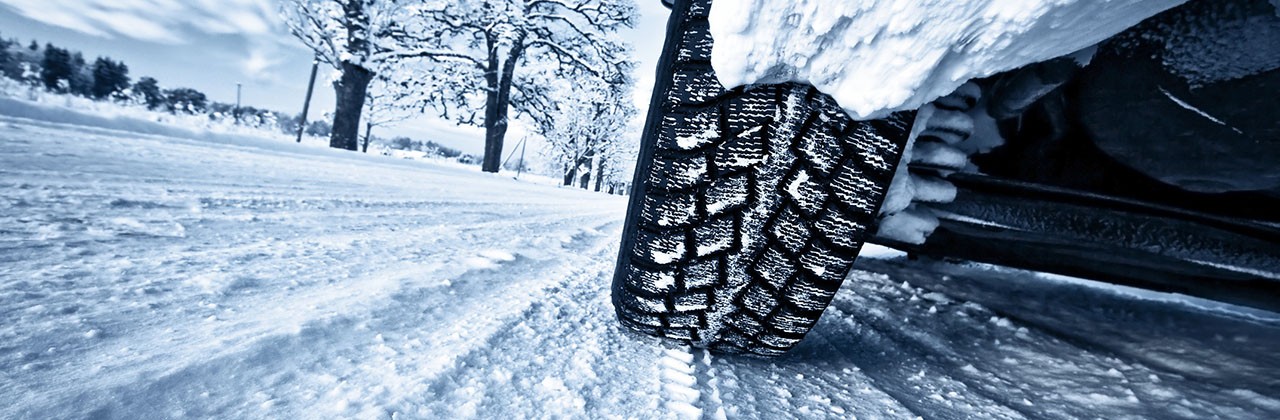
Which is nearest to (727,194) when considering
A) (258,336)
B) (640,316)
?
(640,316)

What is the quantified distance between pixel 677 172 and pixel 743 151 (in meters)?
0.09

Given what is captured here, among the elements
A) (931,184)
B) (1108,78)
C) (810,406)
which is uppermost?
(1108,78)

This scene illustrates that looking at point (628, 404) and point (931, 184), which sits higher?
point (931, 184)

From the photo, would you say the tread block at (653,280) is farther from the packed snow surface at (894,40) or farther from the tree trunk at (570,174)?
the tree trunk at (570,174)

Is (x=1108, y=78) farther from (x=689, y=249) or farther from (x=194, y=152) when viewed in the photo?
(x=194, y=152)

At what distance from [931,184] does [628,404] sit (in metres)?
0.60

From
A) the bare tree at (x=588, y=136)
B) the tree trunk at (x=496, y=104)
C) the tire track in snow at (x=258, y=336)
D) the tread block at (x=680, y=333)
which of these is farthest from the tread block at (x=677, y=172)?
the bare tree at (x=588, y=136)

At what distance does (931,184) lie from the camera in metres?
0.79

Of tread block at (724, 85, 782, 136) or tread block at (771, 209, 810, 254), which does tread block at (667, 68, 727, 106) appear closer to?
tread block at (724, 85, 782, 136)

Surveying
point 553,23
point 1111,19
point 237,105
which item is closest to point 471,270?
point 1111,19

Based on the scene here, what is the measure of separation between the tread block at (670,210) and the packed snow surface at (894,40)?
0.18 meters

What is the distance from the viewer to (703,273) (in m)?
0.72

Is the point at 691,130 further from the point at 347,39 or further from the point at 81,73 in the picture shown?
the point at 81,73

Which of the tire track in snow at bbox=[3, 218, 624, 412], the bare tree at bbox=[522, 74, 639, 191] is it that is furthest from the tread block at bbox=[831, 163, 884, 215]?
the bare tree at bbox=[522, 74, 639, 191]
